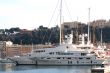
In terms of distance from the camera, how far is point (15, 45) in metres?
141

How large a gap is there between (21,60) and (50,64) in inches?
252

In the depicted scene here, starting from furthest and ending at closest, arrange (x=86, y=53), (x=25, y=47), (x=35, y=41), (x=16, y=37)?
(x=16, y=37) < (x=35, y=41) < (x=25, y=47) < (x=86, y=53)

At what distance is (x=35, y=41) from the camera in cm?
14550

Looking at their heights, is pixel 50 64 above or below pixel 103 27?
below

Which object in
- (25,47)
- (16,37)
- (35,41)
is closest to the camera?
(25,47)

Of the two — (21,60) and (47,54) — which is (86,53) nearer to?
(47,54)

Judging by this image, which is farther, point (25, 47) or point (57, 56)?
point (25, 47)

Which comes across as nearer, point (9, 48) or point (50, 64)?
point (50, 64)

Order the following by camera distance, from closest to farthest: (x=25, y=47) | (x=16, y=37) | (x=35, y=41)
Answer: (x=25, y=47) < (x=35, y=41) < (x=16, y=37)

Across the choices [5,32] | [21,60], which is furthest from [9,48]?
[21,60]

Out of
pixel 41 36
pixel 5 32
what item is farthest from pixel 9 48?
pixel 5 32

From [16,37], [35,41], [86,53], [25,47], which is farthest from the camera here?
[16,37]

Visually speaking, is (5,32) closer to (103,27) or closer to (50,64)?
(103,27)

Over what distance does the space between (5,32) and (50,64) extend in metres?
81.9
